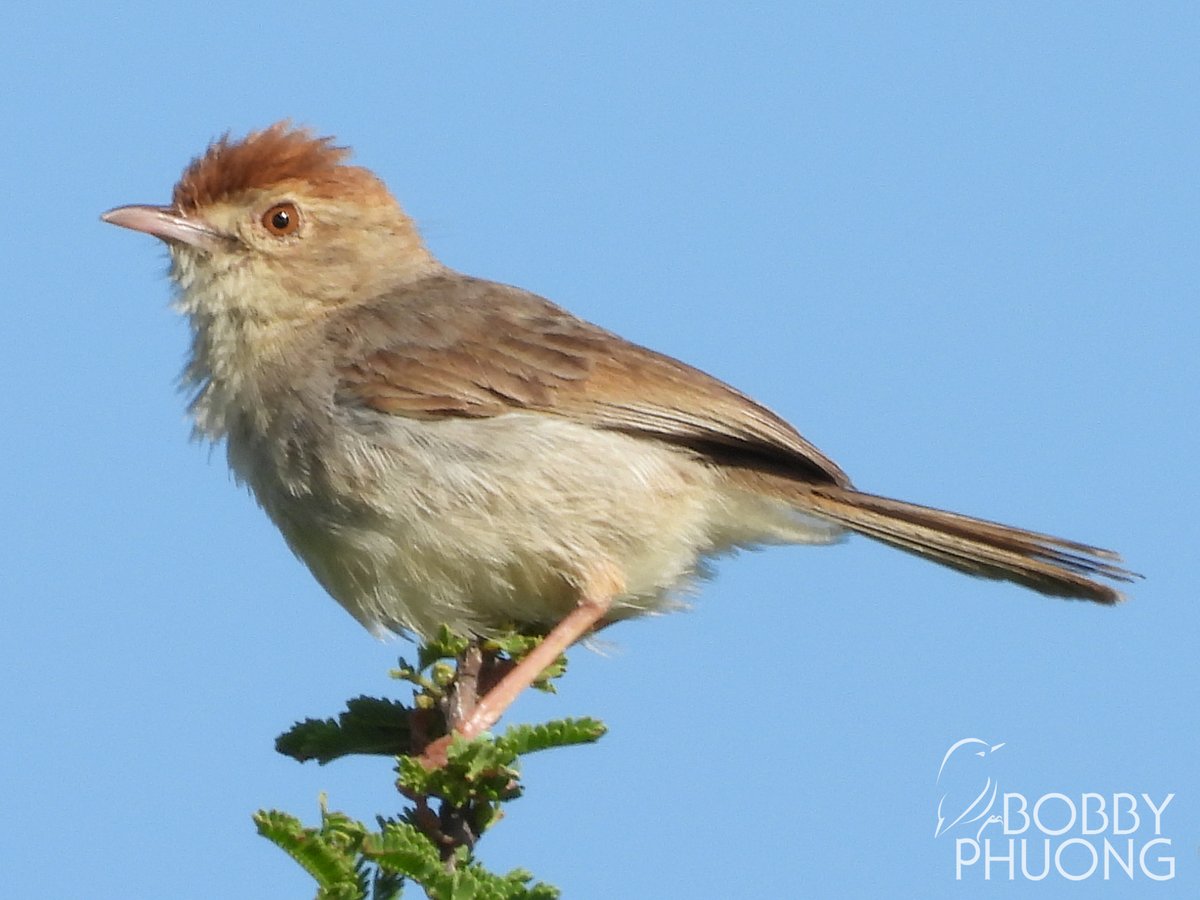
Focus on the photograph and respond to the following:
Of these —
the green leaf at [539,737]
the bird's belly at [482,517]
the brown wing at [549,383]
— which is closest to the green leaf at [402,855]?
the green leaf at [539,737]

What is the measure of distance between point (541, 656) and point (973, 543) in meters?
1.68

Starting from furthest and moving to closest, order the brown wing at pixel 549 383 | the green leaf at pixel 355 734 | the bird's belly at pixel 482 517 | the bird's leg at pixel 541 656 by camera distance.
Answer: the brown wing at pixel 549 383, the bird's belly at pixel 482 517, the bird's leg at pixel 541 656, the green leaf at pixel 355 734

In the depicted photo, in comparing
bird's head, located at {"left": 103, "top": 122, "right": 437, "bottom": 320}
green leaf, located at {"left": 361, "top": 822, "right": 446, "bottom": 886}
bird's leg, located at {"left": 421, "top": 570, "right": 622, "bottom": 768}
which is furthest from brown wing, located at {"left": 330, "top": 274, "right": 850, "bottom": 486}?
green leaf, located at {"left": 361, "top": 822, "right": 446, "bottom": 886}

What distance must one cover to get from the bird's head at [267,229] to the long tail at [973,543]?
2080 millimetres

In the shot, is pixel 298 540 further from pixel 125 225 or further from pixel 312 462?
pixel 125 225

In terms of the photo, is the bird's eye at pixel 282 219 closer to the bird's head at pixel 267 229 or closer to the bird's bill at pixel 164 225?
the bird's head at pixel 267 229

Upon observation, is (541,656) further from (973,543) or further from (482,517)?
(973,543)

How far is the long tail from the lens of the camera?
5.74 meters

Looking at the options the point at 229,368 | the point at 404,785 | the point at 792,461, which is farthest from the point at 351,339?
the point at 404,785

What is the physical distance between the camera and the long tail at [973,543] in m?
5.74

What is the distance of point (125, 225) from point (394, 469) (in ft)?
5.28

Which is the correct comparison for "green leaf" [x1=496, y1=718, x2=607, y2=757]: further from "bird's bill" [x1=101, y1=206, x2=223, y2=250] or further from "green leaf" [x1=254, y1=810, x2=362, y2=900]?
"bird's bill" [x1=101, y1=206, x2=223, y2=250]

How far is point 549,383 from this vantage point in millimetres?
5855

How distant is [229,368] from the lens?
6051 millimetres
